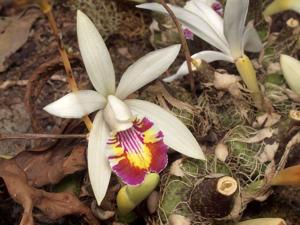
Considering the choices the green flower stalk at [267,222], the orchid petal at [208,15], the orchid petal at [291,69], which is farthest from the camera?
the orchid petal at [208,15]

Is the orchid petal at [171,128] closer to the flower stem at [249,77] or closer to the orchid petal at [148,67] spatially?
the orchid petal at [148,67]

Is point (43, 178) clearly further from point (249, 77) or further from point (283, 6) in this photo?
point (283, 6)

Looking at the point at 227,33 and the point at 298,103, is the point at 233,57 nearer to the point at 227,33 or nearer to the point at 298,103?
the point at 227,33

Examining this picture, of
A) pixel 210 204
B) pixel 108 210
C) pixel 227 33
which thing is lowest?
pixel 108 210

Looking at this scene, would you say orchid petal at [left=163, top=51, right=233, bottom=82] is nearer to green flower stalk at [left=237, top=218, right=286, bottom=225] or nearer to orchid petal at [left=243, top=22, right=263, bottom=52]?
orchid petal at [left=243, top=22, right=263, bottom=52]

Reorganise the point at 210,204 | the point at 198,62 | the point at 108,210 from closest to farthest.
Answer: the point at 210,204 < the point at 108,210 < the point at 198,62

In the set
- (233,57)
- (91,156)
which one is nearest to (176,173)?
(91,156)

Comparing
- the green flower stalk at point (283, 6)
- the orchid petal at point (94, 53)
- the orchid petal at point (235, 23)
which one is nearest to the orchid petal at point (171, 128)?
the orchid petal at point (94, 53)
